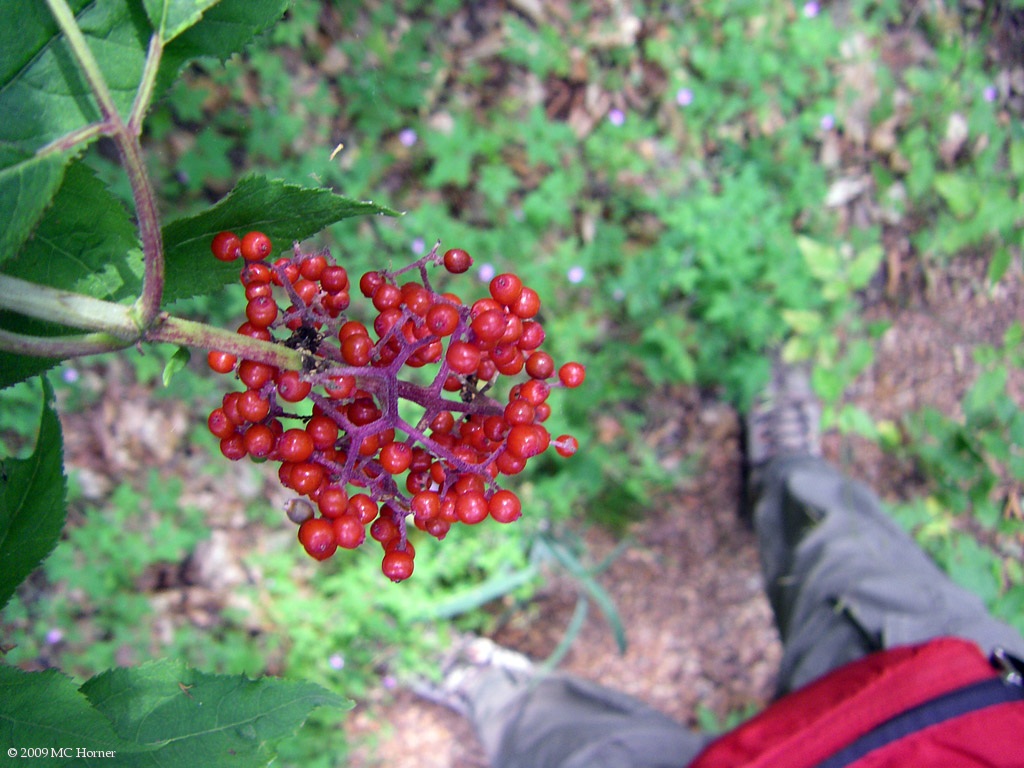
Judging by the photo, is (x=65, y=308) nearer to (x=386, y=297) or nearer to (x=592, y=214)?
(x=386, y=297)

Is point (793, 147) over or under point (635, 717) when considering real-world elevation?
over

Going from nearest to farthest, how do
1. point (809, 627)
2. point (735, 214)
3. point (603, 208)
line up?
1. point (809, 627)
2. point (735, 214)
3. point (603, 208)

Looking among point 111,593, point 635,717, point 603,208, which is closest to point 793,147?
point 603,208

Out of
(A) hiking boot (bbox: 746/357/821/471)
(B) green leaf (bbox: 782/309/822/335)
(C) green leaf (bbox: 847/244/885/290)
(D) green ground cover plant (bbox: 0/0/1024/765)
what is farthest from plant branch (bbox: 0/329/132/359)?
(A) hiking boot (bbox: 746/357/821/471)

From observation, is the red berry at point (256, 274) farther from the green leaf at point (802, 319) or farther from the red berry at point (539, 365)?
the green leaf at point (802, 319)

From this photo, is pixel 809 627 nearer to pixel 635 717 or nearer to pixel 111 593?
pixel 635 717

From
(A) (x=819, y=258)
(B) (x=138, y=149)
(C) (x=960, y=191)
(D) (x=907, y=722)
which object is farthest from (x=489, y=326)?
(C) (x=960, y=191)
